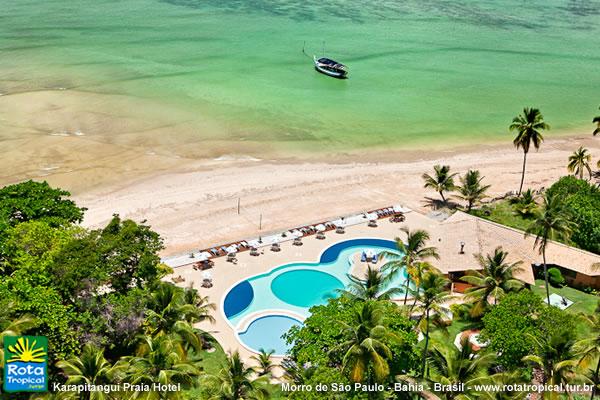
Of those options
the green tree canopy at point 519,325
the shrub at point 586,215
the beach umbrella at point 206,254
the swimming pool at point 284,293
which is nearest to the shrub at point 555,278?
the shrub at point 586,215

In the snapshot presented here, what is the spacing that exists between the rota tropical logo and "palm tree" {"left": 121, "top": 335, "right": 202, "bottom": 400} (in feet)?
10.9

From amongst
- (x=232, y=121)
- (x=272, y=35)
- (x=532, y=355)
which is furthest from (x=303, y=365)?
(x=272, y=35)

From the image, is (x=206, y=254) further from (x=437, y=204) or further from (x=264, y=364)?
(x=437, y=204)

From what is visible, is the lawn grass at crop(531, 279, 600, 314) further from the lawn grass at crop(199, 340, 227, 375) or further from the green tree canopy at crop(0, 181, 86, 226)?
the green tree canopy at crop(0, 181, 86, 226)

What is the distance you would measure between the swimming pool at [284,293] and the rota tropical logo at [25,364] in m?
11.2

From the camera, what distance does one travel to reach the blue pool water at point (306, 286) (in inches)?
1416

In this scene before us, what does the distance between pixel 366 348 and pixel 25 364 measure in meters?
14.3

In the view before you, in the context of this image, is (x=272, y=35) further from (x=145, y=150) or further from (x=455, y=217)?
(x=455, y=217)

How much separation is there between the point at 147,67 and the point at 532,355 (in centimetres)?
7122

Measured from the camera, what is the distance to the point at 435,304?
1080 inches

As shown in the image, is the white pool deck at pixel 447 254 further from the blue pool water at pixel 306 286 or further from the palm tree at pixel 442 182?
the palm tree at pixel 442 182

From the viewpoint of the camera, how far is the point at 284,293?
119 ft

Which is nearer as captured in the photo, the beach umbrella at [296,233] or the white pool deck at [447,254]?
the white pool deck at [447,254]

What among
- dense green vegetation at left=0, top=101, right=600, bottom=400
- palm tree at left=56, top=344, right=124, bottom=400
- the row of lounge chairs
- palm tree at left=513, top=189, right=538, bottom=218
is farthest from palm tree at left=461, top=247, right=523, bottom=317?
palm tree at left=56, top=344, right=124, bottom=400
